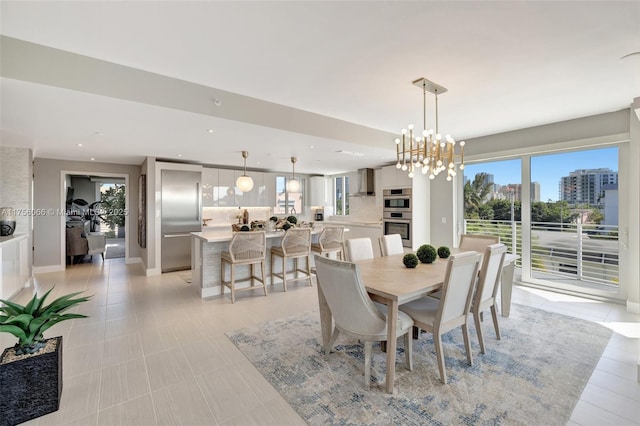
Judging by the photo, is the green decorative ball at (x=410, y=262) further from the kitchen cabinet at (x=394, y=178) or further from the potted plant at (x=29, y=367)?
the kitchen cabinet at (x=394, y=178)

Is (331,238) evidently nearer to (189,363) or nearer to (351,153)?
(351,153)

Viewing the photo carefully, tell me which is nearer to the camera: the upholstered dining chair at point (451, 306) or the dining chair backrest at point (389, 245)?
the upholstered dining chair at point (451, 306)

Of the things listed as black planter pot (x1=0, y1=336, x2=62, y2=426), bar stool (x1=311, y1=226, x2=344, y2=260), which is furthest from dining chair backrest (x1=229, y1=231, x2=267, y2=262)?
black planter pot (x1=0, y1=336, x2=62, y2=426)

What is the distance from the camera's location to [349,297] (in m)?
2.06

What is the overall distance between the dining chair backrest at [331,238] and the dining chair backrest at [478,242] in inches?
74.8

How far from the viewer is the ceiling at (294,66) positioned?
190 cm

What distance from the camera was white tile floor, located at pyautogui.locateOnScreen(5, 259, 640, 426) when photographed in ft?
6.07

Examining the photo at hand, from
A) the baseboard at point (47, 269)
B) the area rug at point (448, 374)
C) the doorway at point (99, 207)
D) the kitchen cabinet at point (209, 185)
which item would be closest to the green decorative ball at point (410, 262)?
the area rug at point (448, 374)

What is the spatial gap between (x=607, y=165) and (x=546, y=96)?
171 centimetres

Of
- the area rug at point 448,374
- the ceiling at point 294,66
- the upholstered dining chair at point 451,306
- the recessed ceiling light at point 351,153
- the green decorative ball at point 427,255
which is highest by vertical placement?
the ceiling at point 294,66

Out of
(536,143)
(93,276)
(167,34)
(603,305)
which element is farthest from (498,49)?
(93,276)

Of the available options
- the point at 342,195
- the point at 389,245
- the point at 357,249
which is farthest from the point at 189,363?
the point at 342,195

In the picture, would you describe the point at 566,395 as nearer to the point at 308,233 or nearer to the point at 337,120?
the point at 308,233

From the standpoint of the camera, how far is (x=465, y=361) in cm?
244
